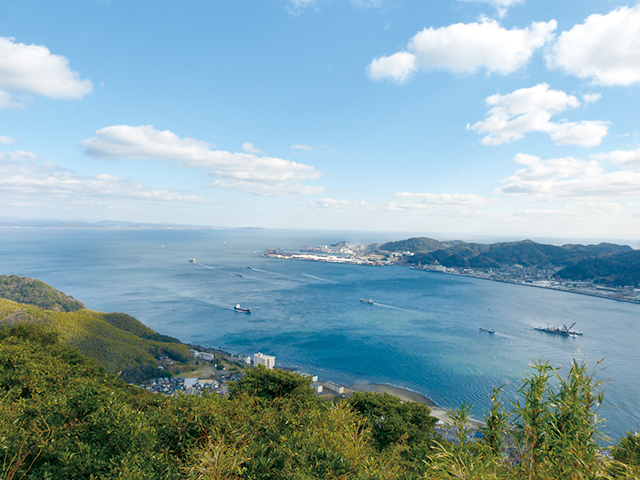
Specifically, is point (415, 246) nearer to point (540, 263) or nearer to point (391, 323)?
point (540, 263)

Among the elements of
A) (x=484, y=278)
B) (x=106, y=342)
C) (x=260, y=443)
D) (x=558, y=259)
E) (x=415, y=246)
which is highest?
(x=415, y=246)

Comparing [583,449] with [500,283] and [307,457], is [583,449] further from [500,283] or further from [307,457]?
[500,283]

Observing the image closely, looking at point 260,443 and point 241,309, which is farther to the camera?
point 241,309

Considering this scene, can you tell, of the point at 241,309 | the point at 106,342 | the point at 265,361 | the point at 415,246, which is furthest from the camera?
the point at 415,246

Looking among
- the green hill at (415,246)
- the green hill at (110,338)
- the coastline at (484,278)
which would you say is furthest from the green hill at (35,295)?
the green hill at (415,246)

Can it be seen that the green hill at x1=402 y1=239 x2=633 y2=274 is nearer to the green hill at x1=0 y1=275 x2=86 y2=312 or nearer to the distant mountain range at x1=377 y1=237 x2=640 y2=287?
the distant mountain range at x1=377 y1=237 x2=640 y2=287

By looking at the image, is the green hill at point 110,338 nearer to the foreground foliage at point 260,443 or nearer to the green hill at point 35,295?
the green hill at point 35,295

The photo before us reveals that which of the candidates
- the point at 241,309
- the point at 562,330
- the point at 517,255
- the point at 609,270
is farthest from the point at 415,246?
the point at 241,309

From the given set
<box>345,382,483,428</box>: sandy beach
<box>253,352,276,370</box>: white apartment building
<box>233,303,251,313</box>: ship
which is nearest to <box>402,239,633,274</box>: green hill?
<box>233,303,251,313</box>: ship
